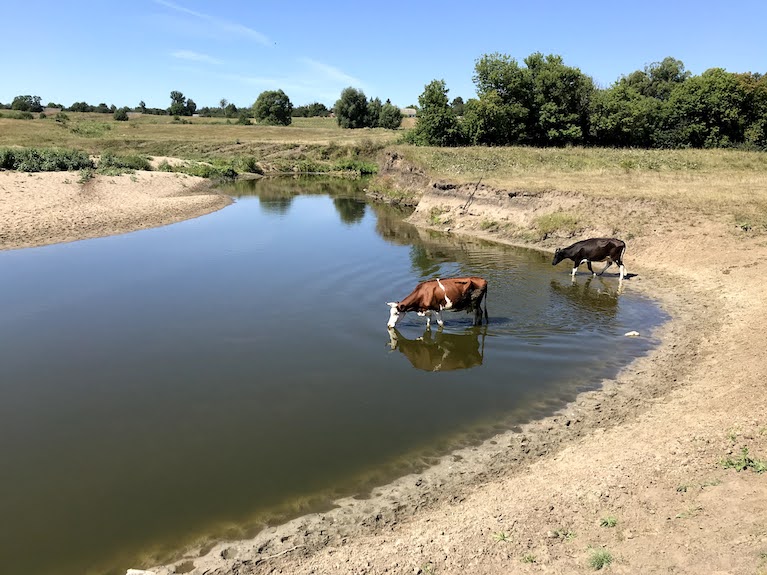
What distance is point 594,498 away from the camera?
771 centimetres

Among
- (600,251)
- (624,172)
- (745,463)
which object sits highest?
(624,172)

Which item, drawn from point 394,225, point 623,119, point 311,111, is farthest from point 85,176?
point 311,111

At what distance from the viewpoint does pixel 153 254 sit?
27859mm

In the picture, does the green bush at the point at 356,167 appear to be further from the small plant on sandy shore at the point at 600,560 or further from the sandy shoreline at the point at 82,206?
the small plant on sandy shore at the point at 600,560

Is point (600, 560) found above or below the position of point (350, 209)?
below

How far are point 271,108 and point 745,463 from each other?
147567 mm

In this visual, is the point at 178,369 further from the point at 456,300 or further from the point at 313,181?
the point at 313,181

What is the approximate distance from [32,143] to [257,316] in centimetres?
8701

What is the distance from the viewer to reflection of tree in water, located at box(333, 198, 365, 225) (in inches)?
1597

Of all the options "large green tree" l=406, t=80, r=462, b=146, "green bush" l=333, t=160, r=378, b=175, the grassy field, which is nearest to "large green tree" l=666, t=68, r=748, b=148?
the grassy field

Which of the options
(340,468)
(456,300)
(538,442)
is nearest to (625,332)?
(456,300)

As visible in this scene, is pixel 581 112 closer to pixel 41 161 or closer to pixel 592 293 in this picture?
pixel 592 293

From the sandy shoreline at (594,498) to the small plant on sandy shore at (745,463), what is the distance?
0.12 m

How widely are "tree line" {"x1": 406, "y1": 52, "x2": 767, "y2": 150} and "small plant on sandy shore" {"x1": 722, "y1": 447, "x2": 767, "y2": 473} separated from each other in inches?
2117
